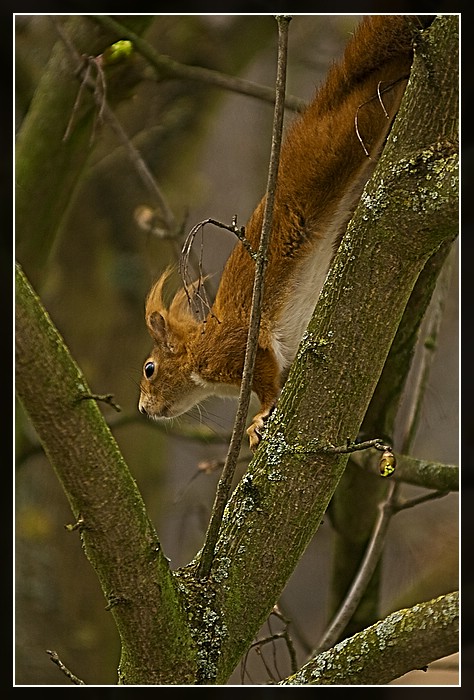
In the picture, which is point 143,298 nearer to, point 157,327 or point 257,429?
point 157,327

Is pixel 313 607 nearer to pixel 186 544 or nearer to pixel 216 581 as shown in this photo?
pixel 186 544

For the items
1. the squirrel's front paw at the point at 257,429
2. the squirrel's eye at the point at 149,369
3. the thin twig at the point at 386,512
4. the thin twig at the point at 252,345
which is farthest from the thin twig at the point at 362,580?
the squirrel's eye at the point at 149,369

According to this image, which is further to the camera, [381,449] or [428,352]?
[428,352]

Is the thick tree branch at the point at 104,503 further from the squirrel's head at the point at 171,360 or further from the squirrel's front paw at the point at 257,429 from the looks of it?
the squirrel's head at the point at 171,360

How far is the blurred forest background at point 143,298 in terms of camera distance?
120cm

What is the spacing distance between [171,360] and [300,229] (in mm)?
369

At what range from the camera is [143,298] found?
1856 mm

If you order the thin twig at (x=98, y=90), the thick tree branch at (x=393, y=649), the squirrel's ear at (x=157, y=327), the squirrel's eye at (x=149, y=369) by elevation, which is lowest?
the thick tree branch at (x=393, y=649)

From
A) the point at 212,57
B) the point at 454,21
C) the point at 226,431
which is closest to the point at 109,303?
the point at 226,431

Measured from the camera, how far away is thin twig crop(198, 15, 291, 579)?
0.99m

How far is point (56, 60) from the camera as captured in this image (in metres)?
1.33

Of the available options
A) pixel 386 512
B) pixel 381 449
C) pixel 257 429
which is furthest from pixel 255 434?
pixel 381 449

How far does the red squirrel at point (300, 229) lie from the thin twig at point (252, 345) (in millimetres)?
180

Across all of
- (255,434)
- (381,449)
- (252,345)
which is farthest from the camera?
(255,434)
